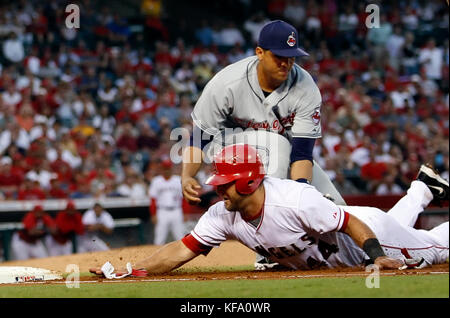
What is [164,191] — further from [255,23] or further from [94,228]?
[255,23]

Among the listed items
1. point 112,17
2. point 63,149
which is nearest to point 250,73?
point 63,149

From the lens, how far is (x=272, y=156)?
258 inches

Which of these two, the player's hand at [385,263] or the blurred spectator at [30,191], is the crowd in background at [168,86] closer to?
the blurred spectator at [30,191]

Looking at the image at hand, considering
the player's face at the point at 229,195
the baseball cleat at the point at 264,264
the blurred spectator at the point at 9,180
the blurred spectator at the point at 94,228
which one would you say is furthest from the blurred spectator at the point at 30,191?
the player's face at the point at 229,195

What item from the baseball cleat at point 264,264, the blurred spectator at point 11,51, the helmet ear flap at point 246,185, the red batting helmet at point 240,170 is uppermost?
the blurred spectator at point 11,51

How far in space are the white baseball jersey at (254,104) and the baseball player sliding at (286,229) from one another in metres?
0.67

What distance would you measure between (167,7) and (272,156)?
1574 centimetres

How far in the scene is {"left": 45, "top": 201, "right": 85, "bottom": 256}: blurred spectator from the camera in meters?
12.3

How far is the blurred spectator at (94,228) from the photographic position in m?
12.5

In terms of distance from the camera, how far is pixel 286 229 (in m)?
5.83

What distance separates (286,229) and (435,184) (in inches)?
90.0

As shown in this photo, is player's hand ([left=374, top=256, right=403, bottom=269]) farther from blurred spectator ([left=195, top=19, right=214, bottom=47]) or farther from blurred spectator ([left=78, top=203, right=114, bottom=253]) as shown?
blurred spectator ([left=195, top=19, right=214, bottom=47])

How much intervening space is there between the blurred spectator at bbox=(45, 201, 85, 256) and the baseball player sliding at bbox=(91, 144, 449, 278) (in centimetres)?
618

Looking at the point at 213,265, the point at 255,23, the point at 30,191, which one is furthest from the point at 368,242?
the point at 255,23
